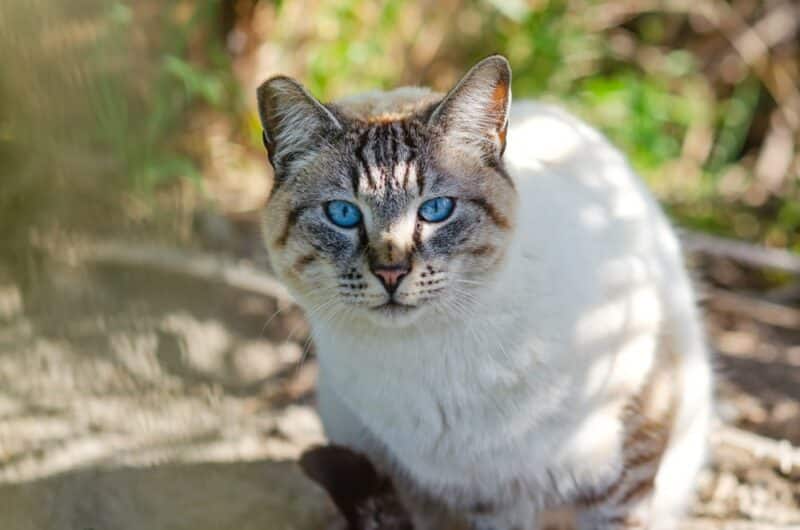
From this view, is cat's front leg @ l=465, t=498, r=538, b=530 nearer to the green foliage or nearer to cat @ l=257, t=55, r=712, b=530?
cat @ l=257, t=55, r=712, b=530

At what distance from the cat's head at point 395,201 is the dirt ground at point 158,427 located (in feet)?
0.91

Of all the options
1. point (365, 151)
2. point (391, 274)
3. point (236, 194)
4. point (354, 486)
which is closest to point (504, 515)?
point (354, 486)

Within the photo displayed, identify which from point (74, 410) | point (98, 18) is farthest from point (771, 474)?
point (98, 18)

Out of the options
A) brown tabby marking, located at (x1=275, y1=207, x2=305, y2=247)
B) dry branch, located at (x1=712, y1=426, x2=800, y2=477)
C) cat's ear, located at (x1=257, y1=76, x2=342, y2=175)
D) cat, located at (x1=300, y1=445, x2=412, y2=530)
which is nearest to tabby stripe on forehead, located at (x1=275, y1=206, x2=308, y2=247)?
brown tabby marking, located at (x1=275, y1=207, x2=305, y2=247)

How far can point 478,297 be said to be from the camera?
93.5 inches

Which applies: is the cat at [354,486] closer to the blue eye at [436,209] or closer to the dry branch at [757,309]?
the blue eye at [436,209]

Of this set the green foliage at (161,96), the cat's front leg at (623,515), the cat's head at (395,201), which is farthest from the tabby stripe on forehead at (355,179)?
the green foliage at (161,96)

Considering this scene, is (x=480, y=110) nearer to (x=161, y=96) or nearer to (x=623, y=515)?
(x=623, y=515)

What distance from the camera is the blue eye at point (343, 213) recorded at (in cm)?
238

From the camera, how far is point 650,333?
105 inches

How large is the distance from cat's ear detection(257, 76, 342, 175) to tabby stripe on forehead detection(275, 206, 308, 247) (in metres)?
0.15

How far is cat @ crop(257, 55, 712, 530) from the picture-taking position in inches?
92.5

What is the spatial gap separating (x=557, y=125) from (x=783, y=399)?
5.46 feet

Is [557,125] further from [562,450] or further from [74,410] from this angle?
[74,410]
